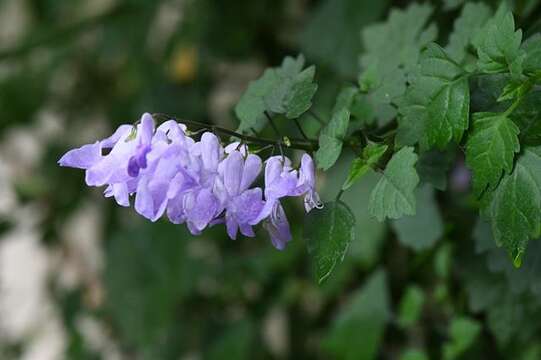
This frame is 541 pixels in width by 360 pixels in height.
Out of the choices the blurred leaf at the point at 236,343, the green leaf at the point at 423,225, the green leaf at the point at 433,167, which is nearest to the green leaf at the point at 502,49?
the green leaf at the point at 433,167

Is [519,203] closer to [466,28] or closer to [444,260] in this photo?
[466,28]

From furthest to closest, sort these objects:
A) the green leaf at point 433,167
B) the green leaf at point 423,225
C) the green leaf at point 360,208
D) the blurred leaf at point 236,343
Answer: the blurred leaf at point 236,343, the green leaf at point 360,208, the green leaf at point 423,225, the green leaf at point 433,167

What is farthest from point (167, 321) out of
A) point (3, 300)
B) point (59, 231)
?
point (3, 300)

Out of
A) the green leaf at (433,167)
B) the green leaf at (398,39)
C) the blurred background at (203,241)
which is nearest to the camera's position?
the green leaf at (433,167)

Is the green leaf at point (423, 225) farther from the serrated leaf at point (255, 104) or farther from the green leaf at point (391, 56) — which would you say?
the serrated leaf at point (255, 104)

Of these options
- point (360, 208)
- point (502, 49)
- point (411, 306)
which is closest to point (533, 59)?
point (502, 49)

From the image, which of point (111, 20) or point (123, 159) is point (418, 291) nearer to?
point (123, 159)

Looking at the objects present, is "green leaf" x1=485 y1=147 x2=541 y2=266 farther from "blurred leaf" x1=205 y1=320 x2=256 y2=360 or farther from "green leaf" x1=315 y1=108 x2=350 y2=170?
"blurred leaf" x1=205 y1=320 x2=256 y2=360

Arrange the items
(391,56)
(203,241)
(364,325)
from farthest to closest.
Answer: (203,241)
(364,325)
(391,56)
